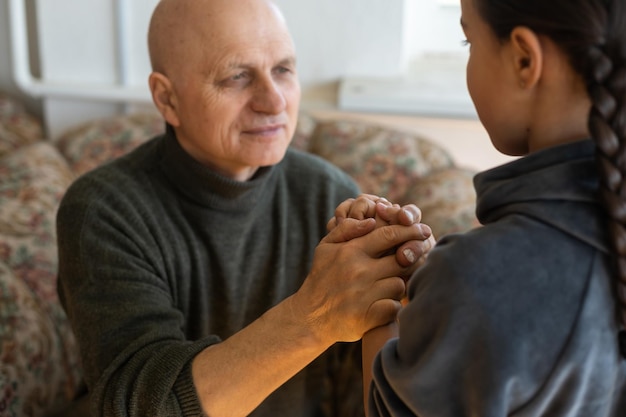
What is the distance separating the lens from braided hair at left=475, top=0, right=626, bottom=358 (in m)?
0.63

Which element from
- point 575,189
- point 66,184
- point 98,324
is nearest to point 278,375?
point 98,324

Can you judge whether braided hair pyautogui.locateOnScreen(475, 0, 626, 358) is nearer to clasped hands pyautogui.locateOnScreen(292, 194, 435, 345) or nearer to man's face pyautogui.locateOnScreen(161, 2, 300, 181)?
clasped hands pyautogui.locateOnScreen(292, 194, 435, 345)

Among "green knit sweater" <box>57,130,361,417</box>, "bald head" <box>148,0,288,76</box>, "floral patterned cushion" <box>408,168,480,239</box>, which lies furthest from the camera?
"floral patterned cushion" <box>408,168,480,239</box>

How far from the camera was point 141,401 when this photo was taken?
1107 millimetres

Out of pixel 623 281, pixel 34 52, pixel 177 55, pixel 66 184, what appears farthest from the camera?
pixel 34 52

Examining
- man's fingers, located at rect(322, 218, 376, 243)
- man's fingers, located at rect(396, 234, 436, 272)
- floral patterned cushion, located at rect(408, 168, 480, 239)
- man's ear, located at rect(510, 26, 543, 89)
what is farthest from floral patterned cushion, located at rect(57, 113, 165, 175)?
man's ear, located at rect(510, 26, 543, 89)

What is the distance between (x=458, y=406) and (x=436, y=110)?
1747mm

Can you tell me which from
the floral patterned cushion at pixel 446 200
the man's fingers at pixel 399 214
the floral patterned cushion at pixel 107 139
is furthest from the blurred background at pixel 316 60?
the man's fingers at pixel 399 214

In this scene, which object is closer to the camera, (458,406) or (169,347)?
(458,406)

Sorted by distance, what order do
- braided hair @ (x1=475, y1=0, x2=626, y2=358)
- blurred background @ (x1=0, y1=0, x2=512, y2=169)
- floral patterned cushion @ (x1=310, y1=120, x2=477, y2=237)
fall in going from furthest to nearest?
blurred background @ (x1=0, y1=0, x2=512, y2=169) < floral patterned cushion @ (x1=310, y1=120, x2=477, y2=237) < braided hair @ (x1=475, y1=0, x2=626, y2=358)

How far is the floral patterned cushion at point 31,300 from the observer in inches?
61.2

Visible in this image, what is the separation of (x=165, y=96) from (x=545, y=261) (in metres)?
0.96

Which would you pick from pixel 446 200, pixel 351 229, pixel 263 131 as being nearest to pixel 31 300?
pixel 263 131

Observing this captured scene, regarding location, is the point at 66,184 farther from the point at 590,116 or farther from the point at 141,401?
the point at 590,116
